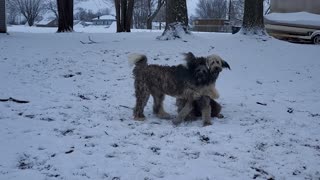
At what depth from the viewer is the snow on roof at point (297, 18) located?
19750 mm

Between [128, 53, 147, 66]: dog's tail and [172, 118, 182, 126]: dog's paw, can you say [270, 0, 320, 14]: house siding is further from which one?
[172, 118, 182, 126]: dog's paw

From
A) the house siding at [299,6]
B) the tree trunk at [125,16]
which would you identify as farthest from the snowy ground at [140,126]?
the tree trunk at [125,16]

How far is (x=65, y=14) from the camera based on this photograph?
20594mm

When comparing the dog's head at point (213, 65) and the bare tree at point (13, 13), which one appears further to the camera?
the bare tree at point (13, 13)

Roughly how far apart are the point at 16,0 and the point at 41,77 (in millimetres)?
68947

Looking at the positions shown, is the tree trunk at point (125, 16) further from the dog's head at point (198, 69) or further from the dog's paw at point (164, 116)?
the dog's head at point (198, 69)

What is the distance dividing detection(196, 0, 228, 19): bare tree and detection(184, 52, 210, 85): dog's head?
6397 cm

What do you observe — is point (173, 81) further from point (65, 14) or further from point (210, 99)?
point (65, 14)

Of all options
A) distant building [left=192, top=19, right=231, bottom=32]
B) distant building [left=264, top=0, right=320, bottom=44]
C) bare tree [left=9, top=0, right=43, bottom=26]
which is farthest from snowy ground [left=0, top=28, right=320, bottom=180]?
bare tree [left=9, top=0, right=43, bottom=26]

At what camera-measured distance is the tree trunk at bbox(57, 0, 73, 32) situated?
20250 mm

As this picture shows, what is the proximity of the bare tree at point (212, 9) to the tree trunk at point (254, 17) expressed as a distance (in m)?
54.7

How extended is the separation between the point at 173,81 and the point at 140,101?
70 centimetres

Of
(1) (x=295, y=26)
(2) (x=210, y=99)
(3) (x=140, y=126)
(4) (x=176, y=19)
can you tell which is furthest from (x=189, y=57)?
(1) (x=295, y=26)

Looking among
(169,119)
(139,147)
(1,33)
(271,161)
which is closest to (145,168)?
(139,147)
